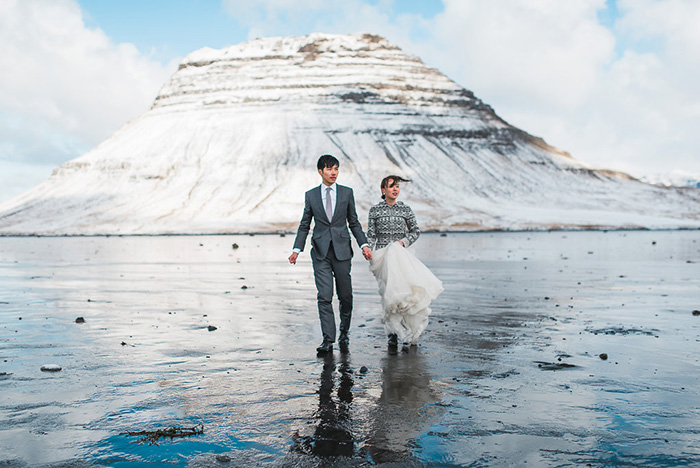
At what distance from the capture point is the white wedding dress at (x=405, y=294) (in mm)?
8703

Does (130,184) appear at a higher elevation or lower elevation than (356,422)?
higher

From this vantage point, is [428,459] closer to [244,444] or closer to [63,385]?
[244,444]

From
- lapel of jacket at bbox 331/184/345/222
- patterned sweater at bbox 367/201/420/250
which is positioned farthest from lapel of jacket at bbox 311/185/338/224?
patterned sweater at bbox 367/201/420/250

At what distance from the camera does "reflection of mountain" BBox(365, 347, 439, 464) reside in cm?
488

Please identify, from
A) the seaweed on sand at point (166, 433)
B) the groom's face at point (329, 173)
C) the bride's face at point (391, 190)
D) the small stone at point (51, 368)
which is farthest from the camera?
the bride's face at point (391, 190)

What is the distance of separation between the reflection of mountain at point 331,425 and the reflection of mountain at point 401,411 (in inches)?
7.8

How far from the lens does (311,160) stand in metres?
A: 115

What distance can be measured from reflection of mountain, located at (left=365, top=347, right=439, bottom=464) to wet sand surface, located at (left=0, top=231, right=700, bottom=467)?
0.02 m

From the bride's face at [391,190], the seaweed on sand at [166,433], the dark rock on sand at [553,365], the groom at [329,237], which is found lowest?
the seaweed on sand at [166,433]

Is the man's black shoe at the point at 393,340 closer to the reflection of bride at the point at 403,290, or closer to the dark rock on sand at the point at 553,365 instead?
the reflection of bride at the point at 403,290

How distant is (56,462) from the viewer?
4668 millimetres

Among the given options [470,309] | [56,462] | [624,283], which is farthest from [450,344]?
[624,283]

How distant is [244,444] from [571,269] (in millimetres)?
18772

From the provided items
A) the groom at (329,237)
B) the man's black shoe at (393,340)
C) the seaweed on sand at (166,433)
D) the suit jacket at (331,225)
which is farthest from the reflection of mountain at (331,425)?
the suit jacket at (331,225)
